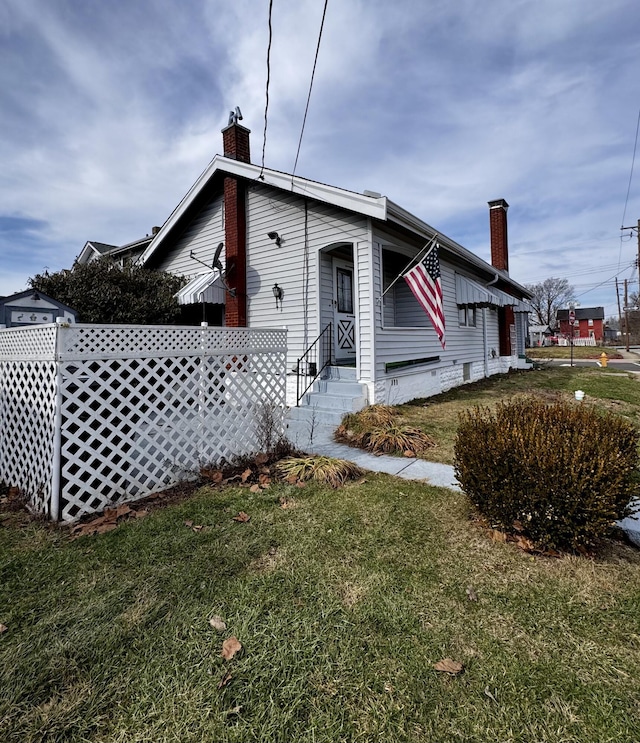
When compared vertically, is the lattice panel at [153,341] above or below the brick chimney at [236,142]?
below

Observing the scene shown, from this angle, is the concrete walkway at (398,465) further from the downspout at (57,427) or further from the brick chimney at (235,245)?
the brick chimney at (235,245)

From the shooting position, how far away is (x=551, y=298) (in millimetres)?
73312

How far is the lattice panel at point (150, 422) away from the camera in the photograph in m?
3.75

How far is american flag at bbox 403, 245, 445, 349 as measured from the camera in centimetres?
773

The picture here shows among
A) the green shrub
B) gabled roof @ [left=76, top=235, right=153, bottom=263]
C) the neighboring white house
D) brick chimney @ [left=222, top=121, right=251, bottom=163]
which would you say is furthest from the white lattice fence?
gabled roof @ [left=76, top=235, right=153, bottom=263]

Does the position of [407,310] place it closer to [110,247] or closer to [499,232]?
[499,232]

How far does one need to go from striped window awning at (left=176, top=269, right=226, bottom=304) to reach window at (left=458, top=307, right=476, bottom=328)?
744 cm

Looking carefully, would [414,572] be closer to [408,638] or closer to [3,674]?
[408,638]

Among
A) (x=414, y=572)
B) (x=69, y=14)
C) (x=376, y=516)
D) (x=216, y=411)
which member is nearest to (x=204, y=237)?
(x=69, y=14)

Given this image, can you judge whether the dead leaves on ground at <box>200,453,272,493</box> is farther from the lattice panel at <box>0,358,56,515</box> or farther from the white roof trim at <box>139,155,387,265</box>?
the white roof trim at <box>139,155,387,265</box>

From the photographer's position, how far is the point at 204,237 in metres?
11.2

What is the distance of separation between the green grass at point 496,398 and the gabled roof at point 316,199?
149 inches

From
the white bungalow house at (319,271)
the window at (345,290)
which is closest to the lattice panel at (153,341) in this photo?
the white bungalow house at (319,271)

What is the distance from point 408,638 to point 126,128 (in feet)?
34.9
